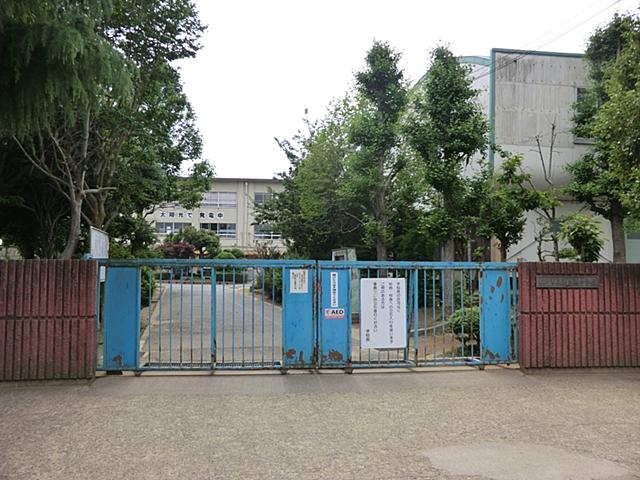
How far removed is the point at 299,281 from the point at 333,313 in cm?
71

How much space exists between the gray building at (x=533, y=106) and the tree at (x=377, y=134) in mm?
4152

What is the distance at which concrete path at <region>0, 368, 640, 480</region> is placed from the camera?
15.4 ft

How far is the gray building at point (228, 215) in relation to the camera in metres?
63.7

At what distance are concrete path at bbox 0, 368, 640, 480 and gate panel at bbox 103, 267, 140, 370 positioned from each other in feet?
1.19

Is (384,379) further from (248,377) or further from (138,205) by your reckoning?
(138,205)

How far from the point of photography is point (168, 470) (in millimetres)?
4590

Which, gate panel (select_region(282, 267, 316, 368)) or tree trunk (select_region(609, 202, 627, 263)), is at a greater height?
tree trunk (select_region(609, 202, 627, 263))

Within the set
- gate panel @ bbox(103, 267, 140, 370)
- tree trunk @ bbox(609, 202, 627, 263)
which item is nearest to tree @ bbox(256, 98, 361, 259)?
tree trunk @ bbox(609, 202, 627, 263)

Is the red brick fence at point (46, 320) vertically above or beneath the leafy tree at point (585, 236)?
beneath

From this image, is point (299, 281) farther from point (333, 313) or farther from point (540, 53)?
point (540, 53)

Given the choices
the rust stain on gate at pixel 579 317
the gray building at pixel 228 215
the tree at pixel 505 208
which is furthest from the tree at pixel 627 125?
the gray building at pixel 228 215

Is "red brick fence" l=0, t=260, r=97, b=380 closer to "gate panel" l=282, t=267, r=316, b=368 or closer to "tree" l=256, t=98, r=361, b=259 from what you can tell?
"gate panel" l=282, t=267, r=316, b=368

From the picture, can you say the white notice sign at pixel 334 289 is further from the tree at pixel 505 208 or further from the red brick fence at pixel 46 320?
the tree at pixel 505 208

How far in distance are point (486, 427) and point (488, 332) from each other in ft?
9.83
